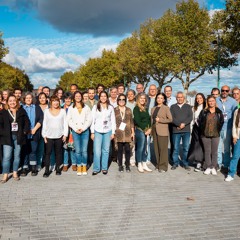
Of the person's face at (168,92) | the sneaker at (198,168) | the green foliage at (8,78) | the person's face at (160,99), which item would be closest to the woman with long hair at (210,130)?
the sneaker at (198,168)

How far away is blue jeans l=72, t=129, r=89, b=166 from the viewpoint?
7.04 m

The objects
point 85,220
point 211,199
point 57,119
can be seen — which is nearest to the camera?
point 85,220

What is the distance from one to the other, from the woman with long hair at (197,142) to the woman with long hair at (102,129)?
213cm

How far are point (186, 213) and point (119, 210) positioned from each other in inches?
42.3

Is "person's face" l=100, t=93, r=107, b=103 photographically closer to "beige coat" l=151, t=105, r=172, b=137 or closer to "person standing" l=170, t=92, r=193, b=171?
"beige coat" l=151, t=105, r=172, b=137

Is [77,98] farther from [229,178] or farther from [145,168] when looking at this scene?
[229,178]

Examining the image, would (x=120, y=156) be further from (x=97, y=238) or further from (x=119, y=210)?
(x=97, y=238)

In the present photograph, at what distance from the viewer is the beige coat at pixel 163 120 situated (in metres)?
7.12

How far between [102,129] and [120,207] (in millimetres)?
2436

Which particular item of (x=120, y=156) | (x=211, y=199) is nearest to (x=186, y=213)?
(x=211, y=199)

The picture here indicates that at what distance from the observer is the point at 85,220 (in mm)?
4398

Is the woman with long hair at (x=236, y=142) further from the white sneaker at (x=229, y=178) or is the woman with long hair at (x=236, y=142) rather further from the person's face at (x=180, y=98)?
the person's face at (x=180, y=98)

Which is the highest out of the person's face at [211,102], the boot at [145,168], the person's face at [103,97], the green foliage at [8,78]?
the green foliage at [8,78]

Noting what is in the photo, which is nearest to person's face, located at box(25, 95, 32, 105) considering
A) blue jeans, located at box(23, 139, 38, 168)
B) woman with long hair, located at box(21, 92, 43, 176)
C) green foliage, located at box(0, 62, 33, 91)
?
woman with long hair, located at box(21, 92, 43, 176)
